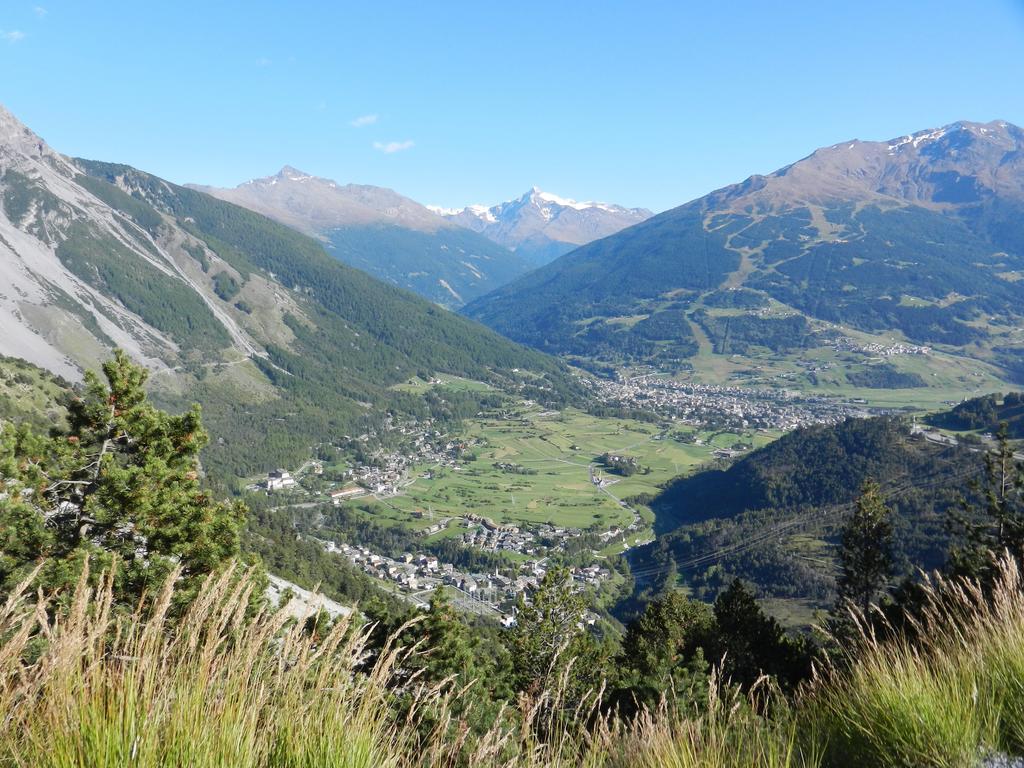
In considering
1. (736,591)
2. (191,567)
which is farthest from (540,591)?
(191,567)

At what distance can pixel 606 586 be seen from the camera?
6481 centimetres

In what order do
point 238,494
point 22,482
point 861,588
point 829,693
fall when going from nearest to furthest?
Result: point 829,693
point 22,482
point 861,588
point 238,494

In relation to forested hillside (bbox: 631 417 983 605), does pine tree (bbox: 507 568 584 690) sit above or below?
above

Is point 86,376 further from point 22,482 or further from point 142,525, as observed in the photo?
point 142,525

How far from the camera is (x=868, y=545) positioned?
985 inches

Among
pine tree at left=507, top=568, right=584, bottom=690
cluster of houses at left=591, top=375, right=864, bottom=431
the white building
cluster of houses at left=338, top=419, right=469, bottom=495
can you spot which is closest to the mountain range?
the white building

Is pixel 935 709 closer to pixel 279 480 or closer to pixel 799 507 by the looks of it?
pixel 799 507

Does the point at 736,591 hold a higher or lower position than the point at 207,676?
lower

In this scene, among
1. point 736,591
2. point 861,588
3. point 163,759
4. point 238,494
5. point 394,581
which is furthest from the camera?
point 238,494

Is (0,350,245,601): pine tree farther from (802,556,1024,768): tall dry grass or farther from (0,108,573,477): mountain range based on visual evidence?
(0,108,573,477): mountain range

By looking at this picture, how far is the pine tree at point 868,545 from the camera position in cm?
2481

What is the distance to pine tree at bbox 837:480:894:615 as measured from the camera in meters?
24.8

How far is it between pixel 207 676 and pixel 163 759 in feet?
0.95

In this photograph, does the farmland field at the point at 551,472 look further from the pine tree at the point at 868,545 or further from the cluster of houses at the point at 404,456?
the pine tree at the point at 868,545
